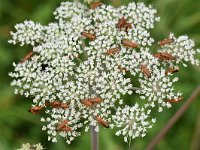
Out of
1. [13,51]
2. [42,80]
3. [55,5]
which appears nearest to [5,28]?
[13,51]

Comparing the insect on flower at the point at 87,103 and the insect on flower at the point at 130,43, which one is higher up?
the insect on flower at the point at 130,43

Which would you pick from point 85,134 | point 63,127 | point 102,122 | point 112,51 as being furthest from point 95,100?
point 85,134

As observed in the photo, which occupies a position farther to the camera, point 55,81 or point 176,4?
point 176,4

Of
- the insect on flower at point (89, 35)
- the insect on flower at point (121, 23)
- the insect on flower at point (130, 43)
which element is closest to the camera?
the insect on flower at point (130, 43)

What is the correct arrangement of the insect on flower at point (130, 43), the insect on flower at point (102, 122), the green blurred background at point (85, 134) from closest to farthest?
the insect on flower at point (102, 122) → the insect on flower at point (130, 43) → the green blurred background at point (85, 134)

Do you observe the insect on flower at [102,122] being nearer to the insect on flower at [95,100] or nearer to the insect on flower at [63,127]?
the insect on flower at [95,100]

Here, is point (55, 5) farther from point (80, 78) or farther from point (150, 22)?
point (80, 78)

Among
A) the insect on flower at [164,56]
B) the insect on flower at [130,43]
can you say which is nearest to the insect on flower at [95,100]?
the insect on flower at [130,43]
